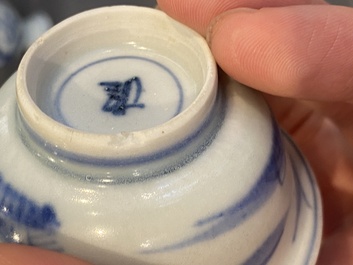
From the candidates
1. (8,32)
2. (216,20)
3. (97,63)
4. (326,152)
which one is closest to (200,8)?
(216,20)

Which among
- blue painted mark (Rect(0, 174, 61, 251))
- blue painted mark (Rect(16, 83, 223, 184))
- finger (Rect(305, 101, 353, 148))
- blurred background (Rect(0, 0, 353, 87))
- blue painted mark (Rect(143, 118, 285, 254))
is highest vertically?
blue painted mark (Rect(16, 83, 223, 184))

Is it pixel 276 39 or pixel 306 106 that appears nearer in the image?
pixel 276 39

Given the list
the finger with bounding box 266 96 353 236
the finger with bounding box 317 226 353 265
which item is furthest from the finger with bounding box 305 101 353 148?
the finger with bounding box 317 226 353 265

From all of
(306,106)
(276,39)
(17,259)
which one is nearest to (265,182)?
(276,39)

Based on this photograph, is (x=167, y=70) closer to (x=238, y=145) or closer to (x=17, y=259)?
(x=238, y=145)

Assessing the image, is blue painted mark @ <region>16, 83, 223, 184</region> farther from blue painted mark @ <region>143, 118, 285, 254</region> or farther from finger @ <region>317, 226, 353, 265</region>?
finger @ <region>317, 226, 353, 265</region>

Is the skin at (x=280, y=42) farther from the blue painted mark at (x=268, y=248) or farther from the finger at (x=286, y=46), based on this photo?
the blue painted mark at (x=268, y=248)

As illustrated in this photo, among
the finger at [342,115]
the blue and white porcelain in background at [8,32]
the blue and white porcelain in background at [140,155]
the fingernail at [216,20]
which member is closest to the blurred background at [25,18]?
the blue and white porcelain in background at [8,32]
